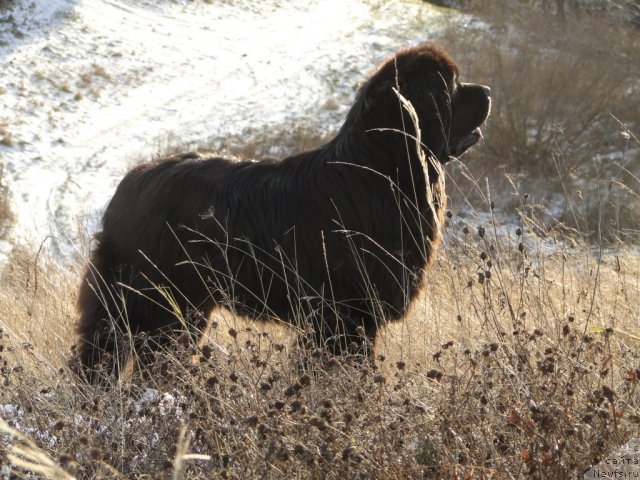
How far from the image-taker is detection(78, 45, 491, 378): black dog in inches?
174

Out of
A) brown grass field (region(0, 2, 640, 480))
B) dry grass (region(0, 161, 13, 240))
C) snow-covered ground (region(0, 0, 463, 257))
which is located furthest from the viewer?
snow-covered ground (region(0, 0, 463, 257))

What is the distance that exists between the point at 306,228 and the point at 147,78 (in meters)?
13.3

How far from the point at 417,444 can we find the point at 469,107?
2257mm

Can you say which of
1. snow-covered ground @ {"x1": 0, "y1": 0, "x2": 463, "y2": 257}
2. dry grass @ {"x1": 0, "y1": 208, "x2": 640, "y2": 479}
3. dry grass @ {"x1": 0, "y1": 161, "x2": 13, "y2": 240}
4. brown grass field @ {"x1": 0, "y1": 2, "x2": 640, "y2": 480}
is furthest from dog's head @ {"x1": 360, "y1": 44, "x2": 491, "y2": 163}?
dry grass @ {"x1": 0, "y1": 161, "x2": 13, "y2": 240}

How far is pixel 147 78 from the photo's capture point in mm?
16844

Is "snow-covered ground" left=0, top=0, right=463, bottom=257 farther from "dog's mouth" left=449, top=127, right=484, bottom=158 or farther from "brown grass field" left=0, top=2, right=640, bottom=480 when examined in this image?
"brown grass field" left=0, top=2, right=640, bottom=480

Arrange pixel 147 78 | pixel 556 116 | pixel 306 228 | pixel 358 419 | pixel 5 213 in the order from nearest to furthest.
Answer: pixel 358 419
pixel 306 228
pixel 5 213
pixel 556 116
pixel 147 78

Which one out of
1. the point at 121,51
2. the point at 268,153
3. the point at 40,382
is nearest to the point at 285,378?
the point at 40,382

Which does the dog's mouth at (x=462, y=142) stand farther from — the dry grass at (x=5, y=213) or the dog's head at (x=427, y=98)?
the dry grass at (x=5, y=213)

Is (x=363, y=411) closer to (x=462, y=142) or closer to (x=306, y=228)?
(x=306, y=228)

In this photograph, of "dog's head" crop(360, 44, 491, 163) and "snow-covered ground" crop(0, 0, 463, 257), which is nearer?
"dog's head" crop(360, 44, 491, 163)

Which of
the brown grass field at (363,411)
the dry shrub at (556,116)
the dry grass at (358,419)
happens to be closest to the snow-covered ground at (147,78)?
the dry shrub at (556,116)

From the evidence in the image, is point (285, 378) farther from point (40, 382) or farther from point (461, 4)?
point (461, 4)

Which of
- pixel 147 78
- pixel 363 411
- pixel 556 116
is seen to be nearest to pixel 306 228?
pixel 363 411
